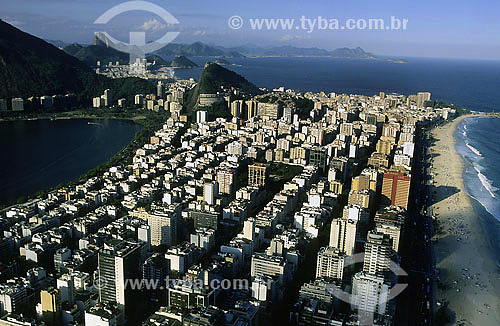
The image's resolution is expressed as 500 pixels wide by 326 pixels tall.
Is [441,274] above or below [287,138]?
below

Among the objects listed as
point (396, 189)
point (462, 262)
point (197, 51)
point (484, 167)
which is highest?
point (197, 51)

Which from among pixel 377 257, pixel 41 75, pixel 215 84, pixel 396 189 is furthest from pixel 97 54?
pixel 377 257

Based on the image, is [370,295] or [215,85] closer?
[370,295]

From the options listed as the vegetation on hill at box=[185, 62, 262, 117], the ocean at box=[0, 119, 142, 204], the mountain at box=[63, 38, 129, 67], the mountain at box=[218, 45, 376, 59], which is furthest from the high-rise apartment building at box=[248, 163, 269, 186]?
the mountain at box=[218, 45, 376, 59]

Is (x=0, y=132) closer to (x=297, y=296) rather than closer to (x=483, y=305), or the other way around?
(x=297, y=296)

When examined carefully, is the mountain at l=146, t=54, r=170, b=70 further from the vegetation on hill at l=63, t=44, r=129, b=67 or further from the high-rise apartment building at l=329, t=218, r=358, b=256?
the high-rise apartment building at l=329, t=218, r=358, b=256

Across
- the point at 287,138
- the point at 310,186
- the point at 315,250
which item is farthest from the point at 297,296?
the point at 287,138

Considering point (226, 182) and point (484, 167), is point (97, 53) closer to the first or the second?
point (226, 182)
